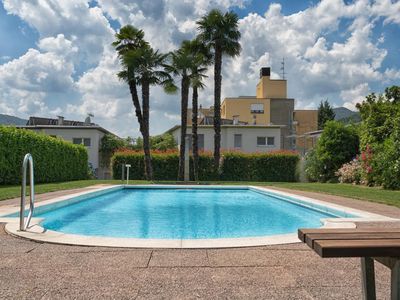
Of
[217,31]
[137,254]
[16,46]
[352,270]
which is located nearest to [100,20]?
[16,46]

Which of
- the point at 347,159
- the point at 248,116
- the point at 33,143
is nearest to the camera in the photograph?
the point at 33,143

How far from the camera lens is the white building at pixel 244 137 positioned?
34.4 meters

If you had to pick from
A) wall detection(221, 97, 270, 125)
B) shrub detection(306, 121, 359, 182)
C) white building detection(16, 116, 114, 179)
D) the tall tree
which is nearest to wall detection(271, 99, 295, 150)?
wall detection(221, 97, 270, 125)

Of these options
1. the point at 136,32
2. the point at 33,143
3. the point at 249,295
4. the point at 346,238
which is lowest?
the point at 249,295

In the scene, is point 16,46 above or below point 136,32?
below

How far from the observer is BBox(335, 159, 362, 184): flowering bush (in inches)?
734

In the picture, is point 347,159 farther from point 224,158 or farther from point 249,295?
point 249,295

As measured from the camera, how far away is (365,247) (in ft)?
6.70

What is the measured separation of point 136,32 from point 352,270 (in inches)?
822

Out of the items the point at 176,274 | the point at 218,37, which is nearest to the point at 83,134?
the point at 218,37

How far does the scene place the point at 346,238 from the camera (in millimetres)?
2221

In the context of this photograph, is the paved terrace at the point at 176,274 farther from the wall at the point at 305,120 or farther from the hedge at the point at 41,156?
the wall at the point at 305,120

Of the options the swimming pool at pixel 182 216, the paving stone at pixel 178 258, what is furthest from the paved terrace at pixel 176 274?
the swimming pool at pixel 182 216

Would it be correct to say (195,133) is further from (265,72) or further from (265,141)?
(265,72)
